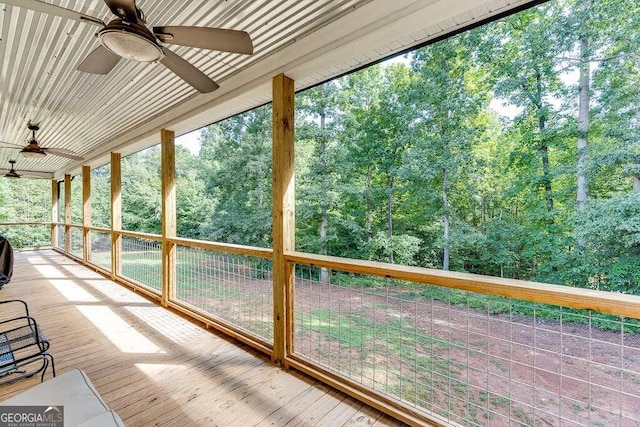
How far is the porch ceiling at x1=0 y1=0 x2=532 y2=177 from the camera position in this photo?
68.9 inches

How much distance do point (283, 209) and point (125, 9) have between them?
1.53m

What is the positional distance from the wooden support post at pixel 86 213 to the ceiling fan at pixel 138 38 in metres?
6.13

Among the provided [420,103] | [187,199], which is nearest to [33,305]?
[187,199]

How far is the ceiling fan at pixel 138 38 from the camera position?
4.10 feet

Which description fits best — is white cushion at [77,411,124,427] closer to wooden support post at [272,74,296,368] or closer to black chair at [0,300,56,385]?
black chair at [0,300,56,385]

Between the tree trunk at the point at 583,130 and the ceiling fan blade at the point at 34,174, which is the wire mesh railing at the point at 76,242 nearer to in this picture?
the ceiling fan blade at the point at 34,174

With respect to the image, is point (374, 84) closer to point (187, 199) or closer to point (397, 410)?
point (187, 199)

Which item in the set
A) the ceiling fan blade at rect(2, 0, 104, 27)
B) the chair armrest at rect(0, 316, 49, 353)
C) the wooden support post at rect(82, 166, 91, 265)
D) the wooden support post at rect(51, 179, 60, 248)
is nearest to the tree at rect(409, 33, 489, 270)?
the ceiling fan blade at rect(2, 0, 104, 27)

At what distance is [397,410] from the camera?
1740 millimetres

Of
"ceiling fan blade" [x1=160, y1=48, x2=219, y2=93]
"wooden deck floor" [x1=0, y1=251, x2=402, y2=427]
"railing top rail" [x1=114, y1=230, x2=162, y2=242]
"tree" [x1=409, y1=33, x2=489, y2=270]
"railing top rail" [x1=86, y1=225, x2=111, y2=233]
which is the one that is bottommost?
"wooden deck floor" [x1=0, y1=251, x2=402, y2=427]

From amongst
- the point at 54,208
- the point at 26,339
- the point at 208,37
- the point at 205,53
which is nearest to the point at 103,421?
the point at 26,339

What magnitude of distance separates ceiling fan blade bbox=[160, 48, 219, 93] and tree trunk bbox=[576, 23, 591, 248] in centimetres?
685

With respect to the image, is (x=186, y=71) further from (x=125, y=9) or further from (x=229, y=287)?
(x=229, y=287)

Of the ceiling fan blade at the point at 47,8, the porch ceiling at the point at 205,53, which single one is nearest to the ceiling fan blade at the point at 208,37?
the ceiling fan blade at the point at 47,8
